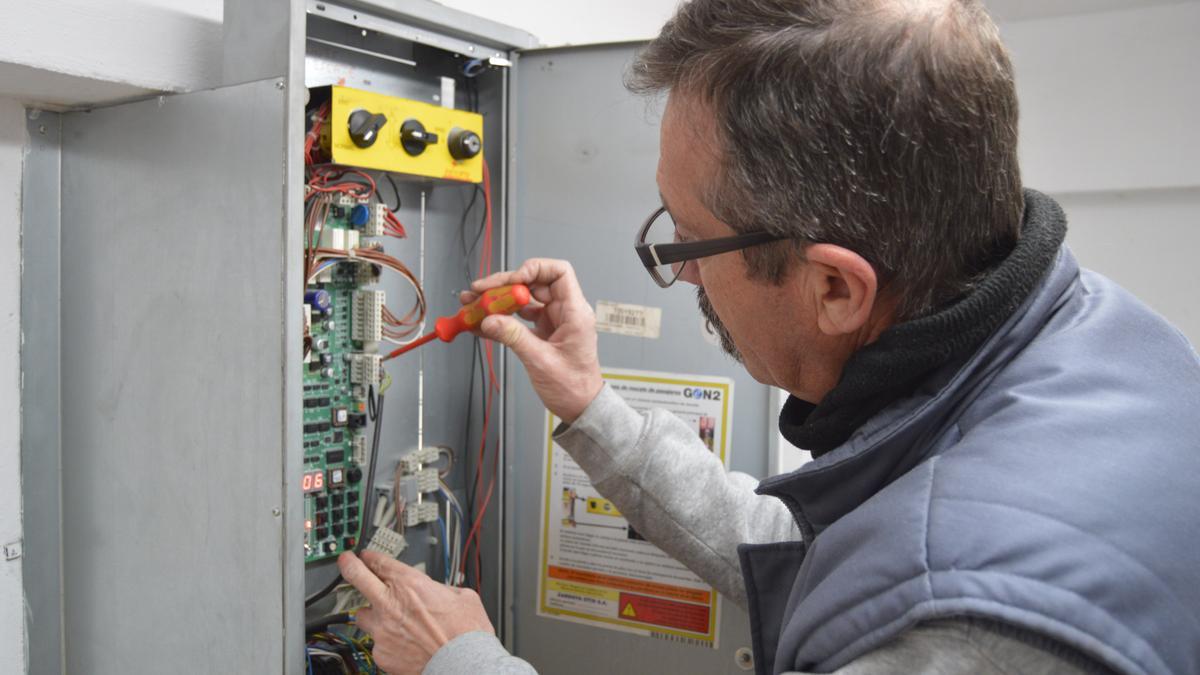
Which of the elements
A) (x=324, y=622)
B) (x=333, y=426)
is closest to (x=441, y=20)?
(x=333, y=426)

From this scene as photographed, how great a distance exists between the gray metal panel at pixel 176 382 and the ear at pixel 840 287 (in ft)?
1.92

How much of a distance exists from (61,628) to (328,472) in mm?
437

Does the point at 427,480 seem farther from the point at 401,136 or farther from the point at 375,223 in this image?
the point at 401,136

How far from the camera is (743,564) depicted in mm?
1018

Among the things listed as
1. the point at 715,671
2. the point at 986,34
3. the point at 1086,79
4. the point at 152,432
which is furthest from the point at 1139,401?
the point at 1086,79

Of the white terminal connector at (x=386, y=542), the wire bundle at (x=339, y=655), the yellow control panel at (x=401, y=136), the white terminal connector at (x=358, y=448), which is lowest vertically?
the wire bundle at (x=339, y=655)

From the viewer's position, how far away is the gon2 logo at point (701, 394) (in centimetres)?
141

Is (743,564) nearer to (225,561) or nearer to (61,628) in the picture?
(225,561)

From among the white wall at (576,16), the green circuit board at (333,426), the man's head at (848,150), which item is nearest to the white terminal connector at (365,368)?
the green circuit board at (333,426)

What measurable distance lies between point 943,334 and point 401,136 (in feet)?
2.97

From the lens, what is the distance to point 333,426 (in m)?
1.38

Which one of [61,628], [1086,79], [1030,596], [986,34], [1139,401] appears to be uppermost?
[1086,79]

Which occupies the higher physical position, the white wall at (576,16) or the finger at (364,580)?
the white wall at (576,16)

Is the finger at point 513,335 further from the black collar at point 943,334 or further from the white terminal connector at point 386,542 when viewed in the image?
the black collar at point 943,334
